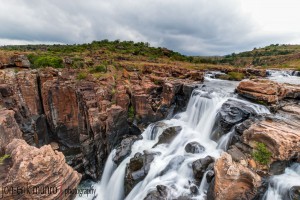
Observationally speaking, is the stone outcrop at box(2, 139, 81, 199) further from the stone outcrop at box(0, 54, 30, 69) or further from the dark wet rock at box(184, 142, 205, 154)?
the stone outcrop at box(0, 54, 30, 69)

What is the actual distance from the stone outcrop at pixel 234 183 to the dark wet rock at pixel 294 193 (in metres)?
1.32

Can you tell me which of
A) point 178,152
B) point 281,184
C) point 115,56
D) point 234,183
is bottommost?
point 178,152

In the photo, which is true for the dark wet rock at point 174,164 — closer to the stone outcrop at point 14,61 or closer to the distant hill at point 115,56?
the distant hill at point 115,56

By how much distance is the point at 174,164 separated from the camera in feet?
39.3

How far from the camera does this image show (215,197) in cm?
825

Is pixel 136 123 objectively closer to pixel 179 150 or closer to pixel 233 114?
pixel 179 150

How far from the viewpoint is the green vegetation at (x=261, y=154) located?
932cm

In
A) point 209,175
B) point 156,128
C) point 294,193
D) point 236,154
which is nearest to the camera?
point 294,193

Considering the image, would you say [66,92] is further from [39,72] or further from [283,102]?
[283,102]

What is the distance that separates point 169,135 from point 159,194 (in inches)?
232

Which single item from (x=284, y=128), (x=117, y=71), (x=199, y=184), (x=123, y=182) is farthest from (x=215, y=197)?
(x=117, y=71)

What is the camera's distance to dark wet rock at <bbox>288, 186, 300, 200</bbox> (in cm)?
796

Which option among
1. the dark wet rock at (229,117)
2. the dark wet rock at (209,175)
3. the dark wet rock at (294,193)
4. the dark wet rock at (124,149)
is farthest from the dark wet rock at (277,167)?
the dark wet rock at (124,149)

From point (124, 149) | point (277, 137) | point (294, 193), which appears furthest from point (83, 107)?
point (294, 193)
